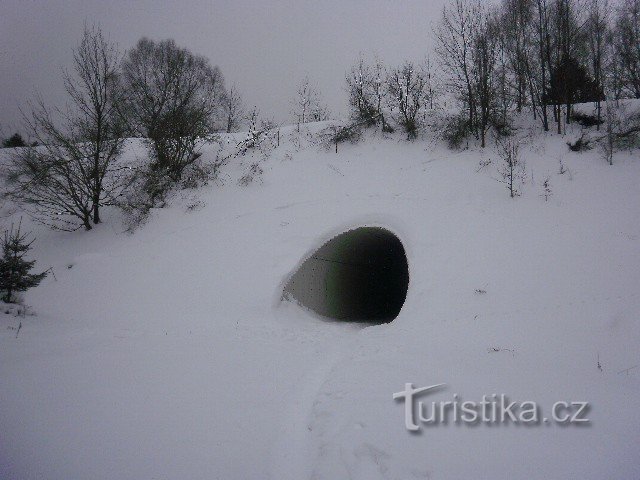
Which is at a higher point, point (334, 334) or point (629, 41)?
point (629, 41)

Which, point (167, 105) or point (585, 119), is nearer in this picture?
point (585, 119)

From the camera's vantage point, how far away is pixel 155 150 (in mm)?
18391

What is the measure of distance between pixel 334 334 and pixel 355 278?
26.3 ft

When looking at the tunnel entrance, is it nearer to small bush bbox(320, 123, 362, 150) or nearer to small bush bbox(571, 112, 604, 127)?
small bush bbox(320, 123, 362, 150)

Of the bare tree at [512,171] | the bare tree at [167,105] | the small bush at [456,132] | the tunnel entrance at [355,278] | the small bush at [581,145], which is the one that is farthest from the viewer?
the bare tree at [167,105]

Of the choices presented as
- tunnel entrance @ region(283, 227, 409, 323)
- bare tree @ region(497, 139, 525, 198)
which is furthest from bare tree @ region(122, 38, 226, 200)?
bare tree @ region(497, 139, 525, 198)

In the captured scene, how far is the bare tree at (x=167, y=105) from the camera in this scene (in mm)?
17984

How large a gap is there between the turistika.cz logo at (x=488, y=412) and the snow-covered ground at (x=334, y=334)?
0.43 feet

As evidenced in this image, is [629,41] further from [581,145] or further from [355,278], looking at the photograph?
[355,278]

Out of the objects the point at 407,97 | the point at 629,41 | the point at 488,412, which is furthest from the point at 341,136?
the point at 629,41

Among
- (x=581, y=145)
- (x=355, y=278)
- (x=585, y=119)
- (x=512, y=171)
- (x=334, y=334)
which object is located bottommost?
(x=355, y=278)

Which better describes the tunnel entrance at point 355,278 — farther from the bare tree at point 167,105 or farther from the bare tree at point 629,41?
the bare tree at point 629,41

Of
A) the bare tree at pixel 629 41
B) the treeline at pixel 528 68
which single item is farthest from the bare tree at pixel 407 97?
the bare tree at pixel 629 41

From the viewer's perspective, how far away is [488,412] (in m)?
4.49
